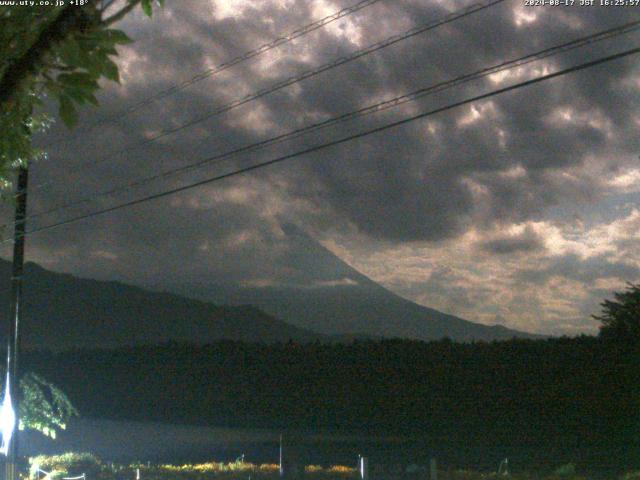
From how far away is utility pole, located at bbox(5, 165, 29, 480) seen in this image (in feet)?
56.5

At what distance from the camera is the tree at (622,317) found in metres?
33.0

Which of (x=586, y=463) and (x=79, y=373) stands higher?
(x=79, y=373)

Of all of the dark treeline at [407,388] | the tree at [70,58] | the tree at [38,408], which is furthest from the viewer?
the dark treeline at [407,388]

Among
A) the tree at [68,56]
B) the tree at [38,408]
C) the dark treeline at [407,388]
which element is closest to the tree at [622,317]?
the dark treeline at [407,388]

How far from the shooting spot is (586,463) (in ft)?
81.0

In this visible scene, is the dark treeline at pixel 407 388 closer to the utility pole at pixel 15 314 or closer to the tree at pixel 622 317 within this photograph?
the tree at pixel 622 317

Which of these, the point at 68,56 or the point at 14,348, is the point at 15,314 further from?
the point at 68,56

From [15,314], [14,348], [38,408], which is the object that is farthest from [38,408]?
[15,314]

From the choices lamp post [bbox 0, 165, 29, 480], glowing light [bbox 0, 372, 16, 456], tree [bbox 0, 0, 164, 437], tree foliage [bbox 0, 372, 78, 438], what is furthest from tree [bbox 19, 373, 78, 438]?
tree [bbox 0, 0, 164, 437]

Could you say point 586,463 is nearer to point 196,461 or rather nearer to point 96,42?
point 196,461

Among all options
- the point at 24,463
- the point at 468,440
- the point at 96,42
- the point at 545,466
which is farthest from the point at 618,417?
the point at 96,42

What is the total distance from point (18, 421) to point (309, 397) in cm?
2338

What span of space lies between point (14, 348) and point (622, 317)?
1005 inches

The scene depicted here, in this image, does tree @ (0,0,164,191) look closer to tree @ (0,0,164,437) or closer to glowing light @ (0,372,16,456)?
tree @ (0,0,164,437)
